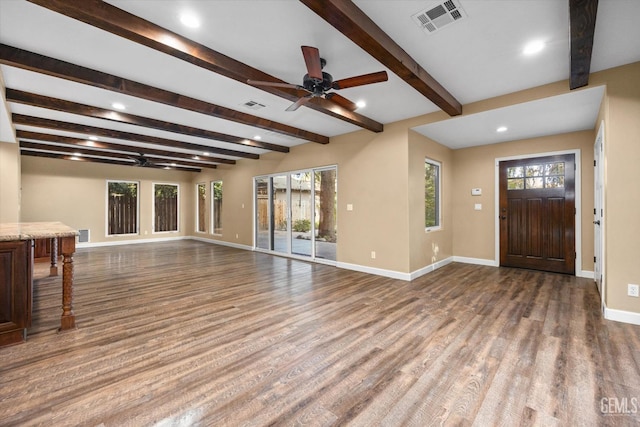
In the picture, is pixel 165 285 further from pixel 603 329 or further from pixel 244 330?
pixel 603 329

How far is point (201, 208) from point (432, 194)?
7.95m

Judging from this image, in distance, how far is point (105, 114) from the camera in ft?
13.7

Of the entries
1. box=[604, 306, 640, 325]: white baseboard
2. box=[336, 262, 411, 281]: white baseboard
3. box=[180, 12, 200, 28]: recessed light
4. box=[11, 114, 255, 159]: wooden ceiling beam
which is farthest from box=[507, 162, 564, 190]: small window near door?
box=[11, 114, 255, 159]: wooden ceiling beam

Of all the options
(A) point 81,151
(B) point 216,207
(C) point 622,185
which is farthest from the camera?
(B) point 216,207

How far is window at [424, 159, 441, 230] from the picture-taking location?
17.6ft


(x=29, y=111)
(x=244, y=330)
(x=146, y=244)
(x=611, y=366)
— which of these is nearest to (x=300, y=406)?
(x=244, y=330)

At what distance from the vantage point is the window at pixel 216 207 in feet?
30.5

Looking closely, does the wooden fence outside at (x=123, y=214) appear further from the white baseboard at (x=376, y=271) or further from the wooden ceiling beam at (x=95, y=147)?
the white baseboard at (x=376, y=271)

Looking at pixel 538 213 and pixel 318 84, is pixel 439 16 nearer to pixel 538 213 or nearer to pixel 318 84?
pixel 318 84

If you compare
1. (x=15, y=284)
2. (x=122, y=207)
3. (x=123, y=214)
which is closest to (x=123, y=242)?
(x=123, y=214)

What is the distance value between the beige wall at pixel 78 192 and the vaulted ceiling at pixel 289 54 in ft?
14.0

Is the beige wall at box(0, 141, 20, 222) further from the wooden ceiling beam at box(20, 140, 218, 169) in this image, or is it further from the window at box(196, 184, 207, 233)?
the window at box(196, 184, 207, 233)

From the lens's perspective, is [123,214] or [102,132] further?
[123,214]

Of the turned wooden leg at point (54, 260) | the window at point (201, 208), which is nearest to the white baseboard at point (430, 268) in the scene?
the turned wooden leg at point (54, 260)
